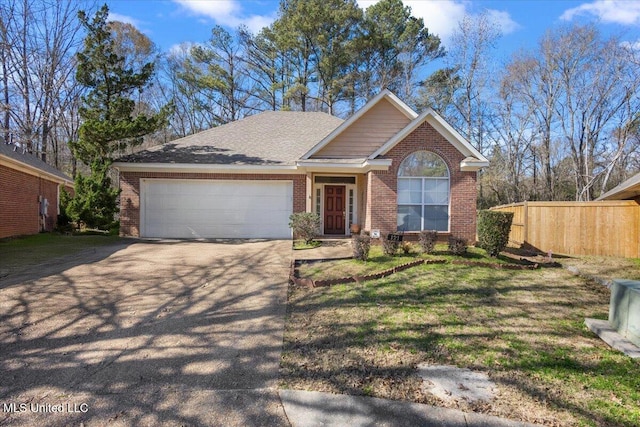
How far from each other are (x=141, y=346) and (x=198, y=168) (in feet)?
32.5

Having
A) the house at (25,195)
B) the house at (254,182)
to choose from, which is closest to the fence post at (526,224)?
the house at (254,182)

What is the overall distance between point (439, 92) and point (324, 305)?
2248cm

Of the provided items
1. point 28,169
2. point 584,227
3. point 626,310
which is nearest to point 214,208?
point 28,169

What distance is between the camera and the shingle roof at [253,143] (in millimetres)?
13641

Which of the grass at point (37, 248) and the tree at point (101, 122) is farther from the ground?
the tree at point (101, 122)

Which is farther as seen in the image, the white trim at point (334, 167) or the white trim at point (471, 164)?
the white trim at point (334, 167)

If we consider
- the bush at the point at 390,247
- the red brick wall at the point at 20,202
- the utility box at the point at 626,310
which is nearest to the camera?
the utility box at the point at 626,310

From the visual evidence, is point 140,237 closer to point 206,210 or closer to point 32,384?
point 206,210

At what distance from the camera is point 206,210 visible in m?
13.6

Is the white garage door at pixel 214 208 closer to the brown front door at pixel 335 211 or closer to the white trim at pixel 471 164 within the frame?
the brown front door at pixel 335 211

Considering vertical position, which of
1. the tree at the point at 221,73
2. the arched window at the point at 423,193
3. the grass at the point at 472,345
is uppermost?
the tree at the point at 221,73

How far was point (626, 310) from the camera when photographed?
4.54 m

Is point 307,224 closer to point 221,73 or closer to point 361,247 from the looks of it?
point 361,247

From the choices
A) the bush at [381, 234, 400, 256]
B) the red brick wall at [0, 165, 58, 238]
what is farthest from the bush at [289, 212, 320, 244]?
the red brick wall at [0, 165, 58, 238]
